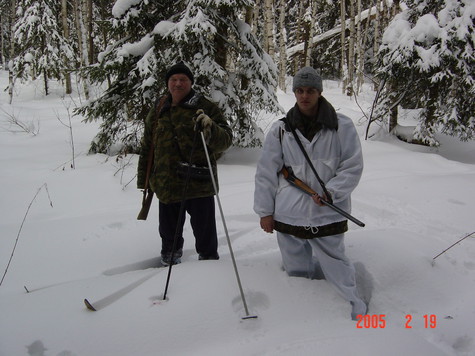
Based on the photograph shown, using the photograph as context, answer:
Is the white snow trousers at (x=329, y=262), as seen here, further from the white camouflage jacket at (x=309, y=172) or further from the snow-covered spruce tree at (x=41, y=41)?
the snow-covered spruce tree at (x=41, y=41)

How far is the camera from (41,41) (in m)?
17.4

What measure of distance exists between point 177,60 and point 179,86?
11.8ft

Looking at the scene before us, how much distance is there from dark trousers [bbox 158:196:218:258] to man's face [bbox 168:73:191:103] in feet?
3.28

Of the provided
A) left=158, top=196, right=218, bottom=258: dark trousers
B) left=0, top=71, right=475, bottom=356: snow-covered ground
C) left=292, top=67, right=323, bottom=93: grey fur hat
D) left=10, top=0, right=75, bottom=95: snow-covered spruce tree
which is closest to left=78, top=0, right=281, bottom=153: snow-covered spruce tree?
left=0, top=71, right=475, bottom=356: snow-covered ground

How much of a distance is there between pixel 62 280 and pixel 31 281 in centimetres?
29

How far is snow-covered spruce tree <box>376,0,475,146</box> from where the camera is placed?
7637 millimetres

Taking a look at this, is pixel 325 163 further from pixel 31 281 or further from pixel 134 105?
pixel 134 105

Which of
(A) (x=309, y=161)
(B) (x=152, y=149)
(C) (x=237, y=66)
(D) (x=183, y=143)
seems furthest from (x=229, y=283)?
(C) (x=237, y=66)

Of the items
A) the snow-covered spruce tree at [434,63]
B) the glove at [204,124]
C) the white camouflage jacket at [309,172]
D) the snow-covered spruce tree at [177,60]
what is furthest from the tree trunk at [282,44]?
the white camouflage jacket at [309,172]

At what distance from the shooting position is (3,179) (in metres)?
5.66

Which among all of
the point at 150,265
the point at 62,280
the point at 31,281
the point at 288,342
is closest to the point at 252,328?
the point at 288,342

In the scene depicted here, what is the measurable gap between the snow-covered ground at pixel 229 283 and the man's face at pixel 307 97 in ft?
4.75

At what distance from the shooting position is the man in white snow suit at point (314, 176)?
237 cm

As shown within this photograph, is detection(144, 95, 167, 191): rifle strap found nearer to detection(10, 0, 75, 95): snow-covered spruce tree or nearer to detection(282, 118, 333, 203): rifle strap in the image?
detection(282, 118, 333, 203): rifle strap
